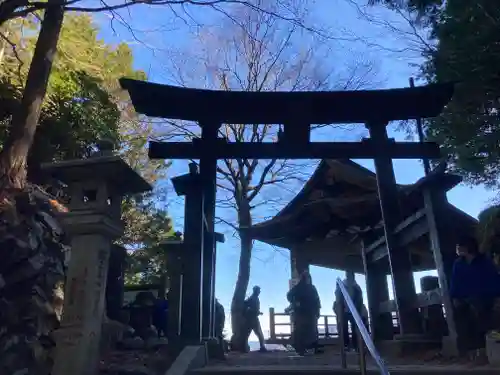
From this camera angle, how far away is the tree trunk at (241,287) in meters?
13.4

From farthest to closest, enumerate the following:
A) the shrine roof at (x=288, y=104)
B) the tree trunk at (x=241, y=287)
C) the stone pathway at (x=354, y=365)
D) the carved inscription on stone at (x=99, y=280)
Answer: the tree trunk at (x=241, y=287) → the shrine roof at (x=288, y=104) → the carved inscription on stone at (x=99, y=280) → the stone pathway at (x=354, y=365)

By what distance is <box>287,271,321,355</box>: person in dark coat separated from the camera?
8.73 metres

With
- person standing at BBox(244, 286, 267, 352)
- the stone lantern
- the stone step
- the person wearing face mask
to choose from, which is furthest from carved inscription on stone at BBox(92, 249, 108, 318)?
person standing at BBox(244, 286, 267, 352)

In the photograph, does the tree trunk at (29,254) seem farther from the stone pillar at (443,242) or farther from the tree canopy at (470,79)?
the tree canopy at (470,79)

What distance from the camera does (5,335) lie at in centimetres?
627

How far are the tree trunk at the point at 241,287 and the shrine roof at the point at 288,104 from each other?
23.3ft

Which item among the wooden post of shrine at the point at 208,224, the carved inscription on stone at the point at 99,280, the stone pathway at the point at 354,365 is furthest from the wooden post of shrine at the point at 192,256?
the carved inscription on stone at the point at 99,280

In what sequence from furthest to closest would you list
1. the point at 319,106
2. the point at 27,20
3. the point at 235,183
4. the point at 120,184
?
the point at 235,183, the point at 27,20, the point at 319,106, the point at 120,184

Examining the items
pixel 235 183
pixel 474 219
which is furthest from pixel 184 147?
pixel 235 183

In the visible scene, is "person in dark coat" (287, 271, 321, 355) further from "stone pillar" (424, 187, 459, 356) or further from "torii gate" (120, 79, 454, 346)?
"stone pillar" (424, 187, 459, 356)

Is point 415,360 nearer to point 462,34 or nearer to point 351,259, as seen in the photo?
point 462,34

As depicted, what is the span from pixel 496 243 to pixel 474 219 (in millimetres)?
1073

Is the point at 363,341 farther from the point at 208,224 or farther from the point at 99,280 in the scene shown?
the point at 208,224

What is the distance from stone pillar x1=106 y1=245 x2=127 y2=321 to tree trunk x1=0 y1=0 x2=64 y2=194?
4.06 meters
